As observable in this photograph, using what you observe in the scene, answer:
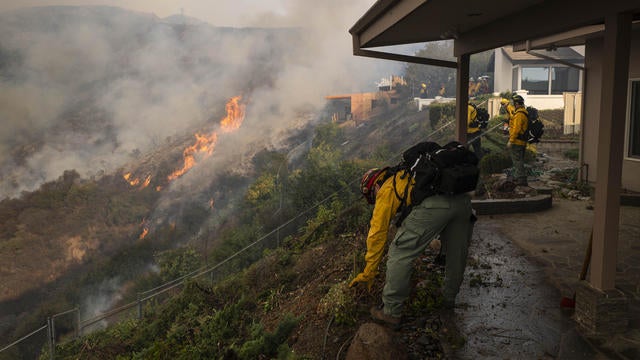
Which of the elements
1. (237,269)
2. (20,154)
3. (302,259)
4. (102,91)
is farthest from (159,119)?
(302,259)

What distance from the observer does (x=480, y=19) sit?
5.09m

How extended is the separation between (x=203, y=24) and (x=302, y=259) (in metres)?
71.6

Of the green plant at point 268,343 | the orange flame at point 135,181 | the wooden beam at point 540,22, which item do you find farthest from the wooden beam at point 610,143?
the orange flame at point 135,181

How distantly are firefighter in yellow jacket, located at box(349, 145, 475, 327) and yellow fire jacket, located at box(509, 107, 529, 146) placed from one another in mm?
5380

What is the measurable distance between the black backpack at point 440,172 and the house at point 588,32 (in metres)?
0.91

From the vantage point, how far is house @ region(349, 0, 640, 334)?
3279 mm

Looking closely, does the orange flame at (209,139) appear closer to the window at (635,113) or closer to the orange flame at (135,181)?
the orange flame at (135,181)

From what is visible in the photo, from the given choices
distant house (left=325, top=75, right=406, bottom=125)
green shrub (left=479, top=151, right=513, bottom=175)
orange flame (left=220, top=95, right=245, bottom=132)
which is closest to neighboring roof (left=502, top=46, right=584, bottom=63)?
distant house (left=325, top=75, right=406, bottom=125)

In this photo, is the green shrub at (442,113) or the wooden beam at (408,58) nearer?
the wooden beam at (408,58)

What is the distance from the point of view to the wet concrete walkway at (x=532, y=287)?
3.45m

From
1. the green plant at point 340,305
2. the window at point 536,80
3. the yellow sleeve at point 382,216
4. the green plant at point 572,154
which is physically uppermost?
the window at point 536,80

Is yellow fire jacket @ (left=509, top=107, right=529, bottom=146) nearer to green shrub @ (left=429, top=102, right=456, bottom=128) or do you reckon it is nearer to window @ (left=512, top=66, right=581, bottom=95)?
green shrub @ (left=429, top=102, right=456, bottom=128)

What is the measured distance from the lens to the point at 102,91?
55906 millimetres

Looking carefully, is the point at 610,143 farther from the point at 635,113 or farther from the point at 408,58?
the point at 635,113
